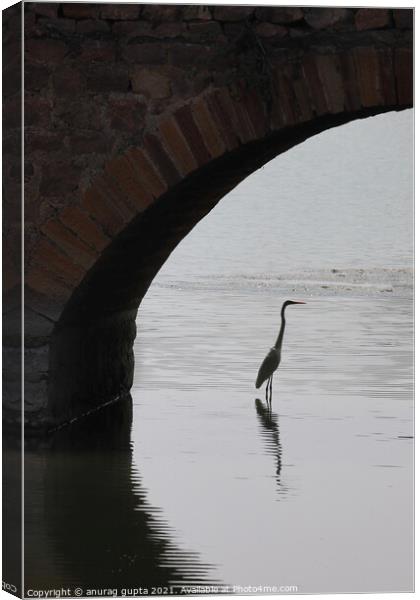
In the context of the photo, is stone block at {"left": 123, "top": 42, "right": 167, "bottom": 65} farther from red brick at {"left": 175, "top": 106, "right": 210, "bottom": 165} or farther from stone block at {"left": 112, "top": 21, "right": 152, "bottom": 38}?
red brick at {"left": 175, "top": 106, "right": 210, "bottom": 165}

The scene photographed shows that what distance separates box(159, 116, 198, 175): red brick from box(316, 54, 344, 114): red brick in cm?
66

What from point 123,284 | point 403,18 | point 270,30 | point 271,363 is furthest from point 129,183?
point 123,284

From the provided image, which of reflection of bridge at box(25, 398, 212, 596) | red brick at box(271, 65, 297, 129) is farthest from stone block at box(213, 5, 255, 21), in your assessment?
reflection of bridge at box(25, 398, 212, 596)

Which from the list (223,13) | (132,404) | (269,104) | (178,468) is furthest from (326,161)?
(132,404)

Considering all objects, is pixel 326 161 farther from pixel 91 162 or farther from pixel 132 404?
pixel 132 404

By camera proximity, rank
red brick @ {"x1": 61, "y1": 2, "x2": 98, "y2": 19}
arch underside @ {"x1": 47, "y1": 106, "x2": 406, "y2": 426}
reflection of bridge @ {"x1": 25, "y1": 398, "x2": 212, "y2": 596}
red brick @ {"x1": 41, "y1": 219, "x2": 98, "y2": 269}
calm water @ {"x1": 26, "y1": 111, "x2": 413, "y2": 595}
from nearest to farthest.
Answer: reflection of bridge @ {"x1": 25, "y1": 398, "x2": 212, "y2": 596} → calm water @ {"x1": 26, "y1": 111, "x2": 413, "y2": 595} → red brick @ {"x1": 61, "y1": 2, "x2": 98, "y2": 19} → red brick @ {"x1": 41, "y1": 219, "x2": 98, "y2": 269} → arch underside @ {"x1": 47, "y1": 106, "x2": 406, "y2": 426}

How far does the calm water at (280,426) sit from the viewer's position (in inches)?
235

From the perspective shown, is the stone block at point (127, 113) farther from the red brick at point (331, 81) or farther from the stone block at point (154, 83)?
the red brick at point (331, 81)

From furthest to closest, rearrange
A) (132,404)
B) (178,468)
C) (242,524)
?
(132,404) → (178,468) → (242,524)

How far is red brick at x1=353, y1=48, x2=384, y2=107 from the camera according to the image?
22.7ft

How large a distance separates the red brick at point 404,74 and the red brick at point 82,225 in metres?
1.42

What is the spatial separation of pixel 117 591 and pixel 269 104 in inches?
93.9

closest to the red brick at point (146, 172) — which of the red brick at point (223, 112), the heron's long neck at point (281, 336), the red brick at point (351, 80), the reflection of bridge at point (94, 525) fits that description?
the red brick at point (223, 112)

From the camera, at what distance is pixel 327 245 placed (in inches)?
276
